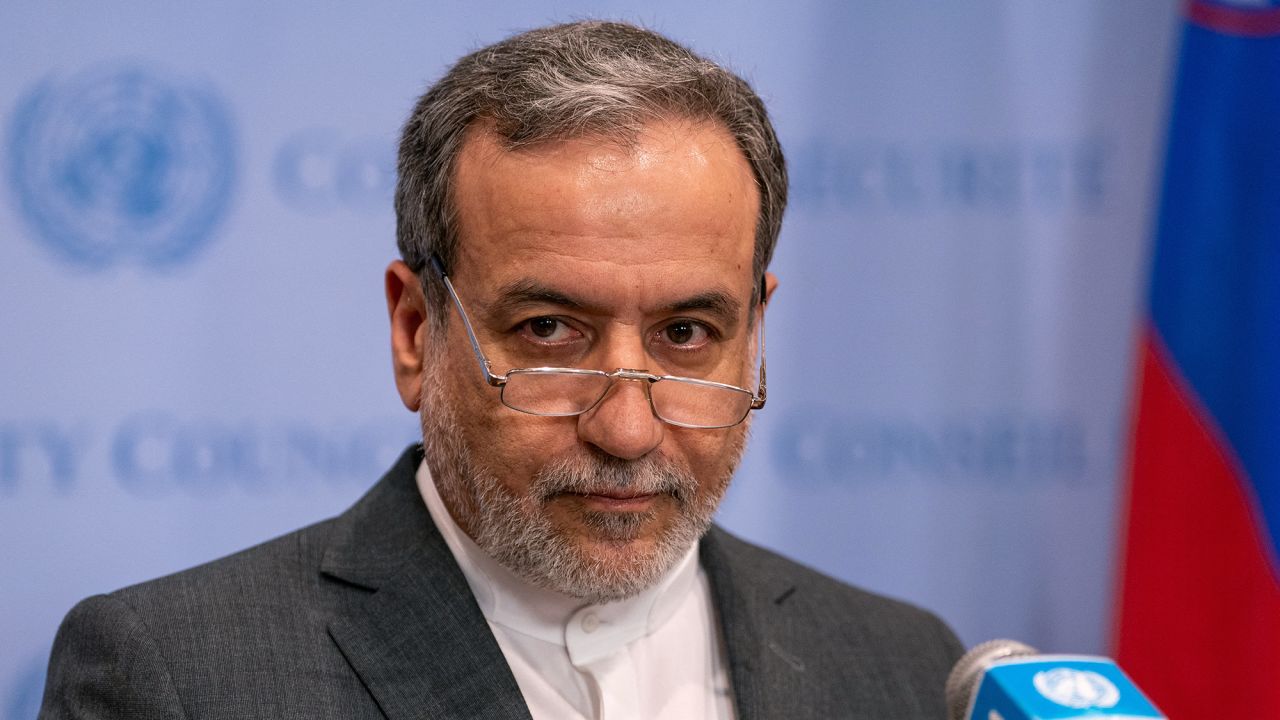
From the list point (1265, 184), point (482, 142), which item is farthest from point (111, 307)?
point (1265, 184)

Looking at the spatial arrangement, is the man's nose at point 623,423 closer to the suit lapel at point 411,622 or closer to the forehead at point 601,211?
the forehead at point 601,211

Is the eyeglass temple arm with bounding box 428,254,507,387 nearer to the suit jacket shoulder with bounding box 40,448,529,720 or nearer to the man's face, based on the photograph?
the man's face

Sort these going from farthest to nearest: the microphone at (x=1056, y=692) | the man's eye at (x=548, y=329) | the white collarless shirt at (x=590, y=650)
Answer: the white collarless shirt at (x=590, y=650)
the man's eye at (x=548, y=329)
the microphone at (x=1056, y=692)

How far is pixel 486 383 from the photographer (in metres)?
2.17

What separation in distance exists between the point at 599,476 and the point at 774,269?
168 cm

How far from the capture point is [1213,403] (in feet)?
11.1

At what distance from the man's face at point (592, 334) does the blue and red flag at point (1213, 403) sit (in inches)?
66.7

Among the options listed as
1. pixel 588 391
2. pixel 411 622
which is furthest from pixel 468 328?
pixel 411 622

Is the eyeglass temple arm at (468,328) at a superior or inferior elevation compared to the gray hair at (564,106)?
inferior

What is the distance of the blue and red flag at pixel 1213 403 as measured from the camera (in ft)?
10.5

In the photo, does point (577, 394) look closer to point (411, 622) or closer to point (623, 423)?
point (623, 423)

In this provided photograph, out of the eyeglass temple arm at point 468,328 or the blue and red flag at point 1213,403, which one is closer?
the eyeglass temple arm at point 468,328

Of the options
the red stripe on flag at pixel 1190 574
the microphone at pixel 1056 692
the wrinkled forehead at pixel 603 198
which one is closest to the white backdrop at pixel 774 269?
the red stripe on flag at pixel 1190 574

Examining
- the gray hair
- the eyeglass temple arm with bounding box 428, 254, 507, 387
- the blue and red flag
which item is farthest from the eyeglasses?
the blue and red flag
